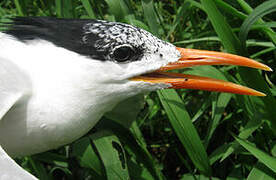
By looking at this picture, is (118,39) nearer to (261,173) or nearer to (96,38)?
(96,38)

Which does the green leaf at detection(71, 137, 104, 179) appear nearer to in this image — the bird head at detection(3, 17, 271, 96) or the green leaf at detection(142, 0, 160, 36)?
the bird head at detection(3, 17, 271, 96)

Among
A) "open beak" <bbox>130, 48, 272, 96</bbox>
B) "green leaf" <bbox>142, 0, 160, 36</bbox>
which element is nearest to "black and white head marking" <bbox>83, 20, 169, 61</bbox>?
"open beak" <bbox>130, 48, 272, 96</bbox>

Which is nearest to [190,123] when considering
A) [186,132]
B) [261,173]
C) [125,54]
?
[186,132]

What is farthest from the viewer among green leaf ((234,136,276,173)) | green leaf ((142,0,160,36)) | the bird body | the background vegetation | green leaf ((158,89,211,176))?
green leaf ((142,0,160,36))

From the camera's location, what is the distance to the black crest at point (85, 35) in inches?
54.9

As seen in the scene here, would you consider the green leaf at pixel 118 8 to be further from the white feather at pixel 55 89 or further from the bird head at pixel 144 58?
the white feather at pixel 55 89

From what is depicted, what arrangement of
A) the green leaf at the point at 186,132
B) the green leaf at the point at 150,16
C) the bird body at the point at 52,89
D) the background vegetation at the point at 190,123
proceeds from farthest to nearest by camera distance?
the green leaf at the point at 150,16, the green leaf at the point at 186,132, the background vegetation at the point at 190,123, the bird body at the point at 52,89

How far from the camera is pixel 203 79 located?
1.55m

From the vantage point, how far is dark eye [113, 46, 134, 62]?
142cm

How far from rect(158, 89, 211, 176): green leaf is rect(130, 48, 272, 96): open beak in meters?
0.24

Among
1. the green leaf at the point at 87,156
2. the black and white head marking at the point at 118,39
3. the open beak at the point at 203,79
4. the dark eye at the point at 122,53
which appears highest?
the black and white head marking at the point at 118,39

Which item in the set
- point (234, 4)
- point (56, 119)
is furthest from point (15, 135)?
point (234, 4)

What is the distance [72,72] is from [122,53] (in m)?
0.21

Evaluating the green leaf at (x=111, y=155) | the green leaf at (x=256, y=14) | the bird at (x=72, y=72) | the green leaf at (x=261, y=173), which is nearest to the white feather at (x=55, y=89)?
the bird at (x=72, y=72)
